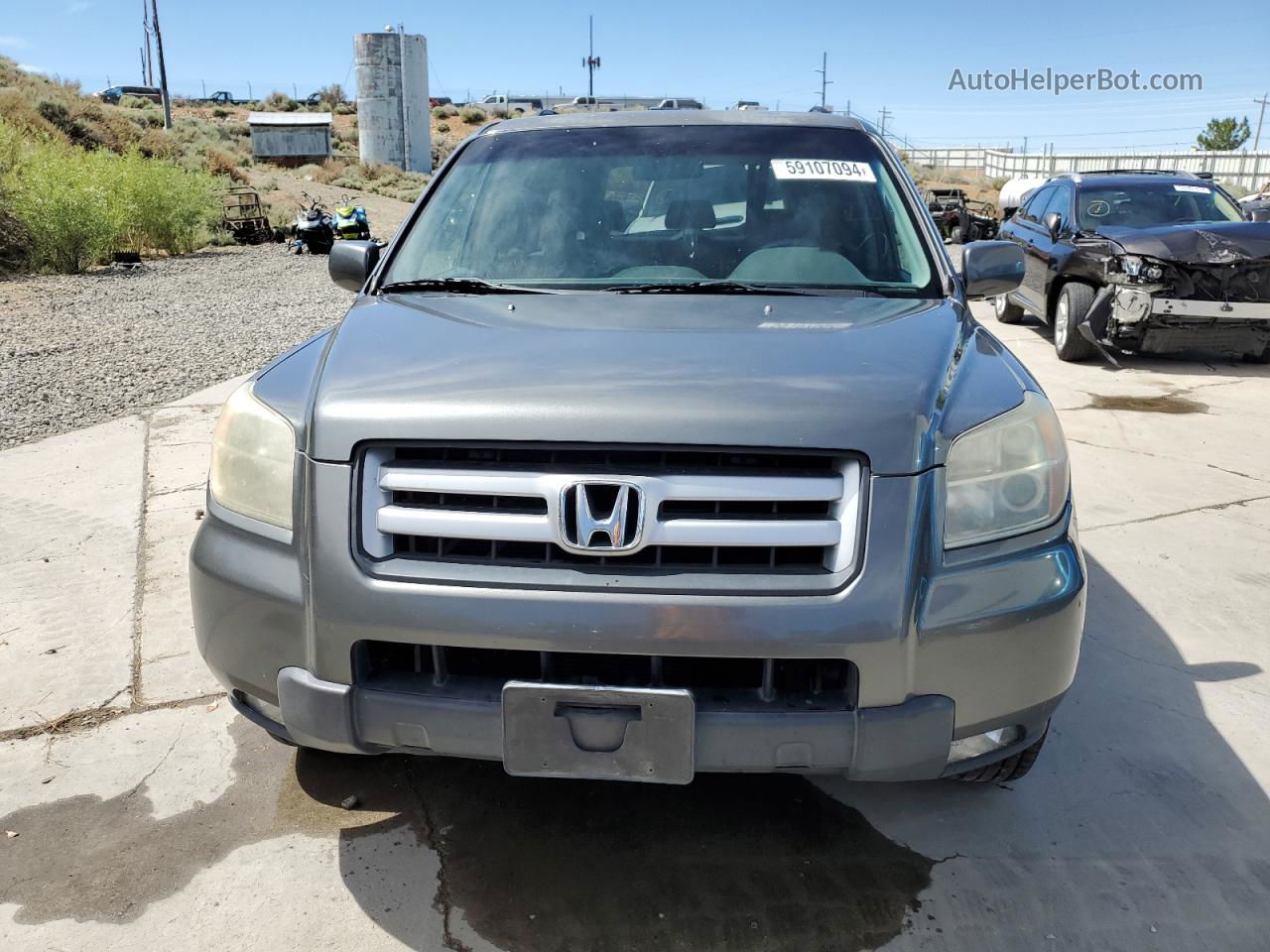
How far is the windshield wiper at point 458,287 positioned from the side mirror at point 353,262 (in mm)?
428

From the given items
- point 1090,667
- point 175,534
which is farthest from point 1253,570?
point 175,534

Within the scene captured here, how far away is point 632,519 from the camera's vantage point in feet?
6.66

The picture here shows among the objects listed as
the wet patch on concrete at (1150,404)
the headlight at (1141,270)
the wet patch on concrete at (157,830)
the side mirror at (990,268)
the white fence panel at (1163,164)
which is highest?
the white fence panel at (1163,164)

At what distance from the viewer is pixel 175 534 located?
4.72 m

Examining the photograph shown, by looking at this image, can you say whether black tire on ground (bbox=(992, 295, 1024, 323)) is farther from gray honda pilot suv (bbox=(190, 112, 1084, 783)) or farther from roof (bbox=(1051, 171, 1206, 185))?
gray honda pilot suv (bbox=(190, 112, 1084, 783))

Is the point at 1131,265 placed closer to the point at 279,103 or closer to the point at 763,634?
the point at 763,634

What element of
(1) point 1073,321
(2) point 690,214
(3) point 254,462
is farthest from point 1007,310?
(3) point 254,462

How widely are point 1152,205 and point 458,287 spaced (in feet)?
28.4

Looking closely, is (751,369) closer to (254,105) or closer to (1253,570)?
(1253,570)

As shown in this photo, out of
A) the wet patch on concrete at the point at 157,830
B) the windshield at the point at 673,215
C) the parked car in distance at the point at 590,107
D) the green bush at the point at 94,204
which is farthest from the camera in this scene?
the green bush at the point at 94,204

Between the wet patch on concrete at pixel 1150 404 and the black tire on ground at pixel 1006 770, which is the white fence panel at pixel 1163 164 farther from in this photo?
the black tire on ground at pixel 1006 770

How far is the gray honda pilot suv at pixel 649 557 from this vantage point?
2010mm

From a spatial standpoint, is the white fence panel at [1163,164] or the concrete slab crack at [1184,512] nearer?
the concrete slab crack at [1184,512]

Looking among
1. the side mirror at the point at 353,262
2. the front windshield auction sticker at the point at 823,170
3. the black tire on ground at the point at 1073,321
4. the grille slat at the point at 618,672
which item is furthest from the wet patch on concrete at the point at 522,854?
the black tire on ground at the point at 1073,321
